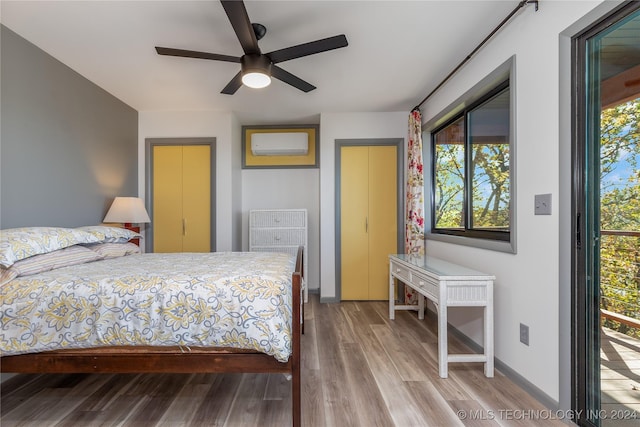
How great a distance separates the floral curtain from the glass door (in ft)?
5.51

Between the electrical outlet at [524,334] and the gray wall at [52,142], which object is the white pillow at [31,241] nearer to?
the gray wall at [52,142]

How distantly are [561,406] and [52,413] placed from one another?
110 inches

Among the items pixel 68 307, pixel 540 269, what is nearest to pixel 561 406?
pixel 540 269

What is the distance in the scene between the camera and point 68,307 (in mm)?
1337

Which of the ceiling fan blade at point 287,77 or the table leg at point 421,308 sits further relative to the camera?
the table leg at point 421,308

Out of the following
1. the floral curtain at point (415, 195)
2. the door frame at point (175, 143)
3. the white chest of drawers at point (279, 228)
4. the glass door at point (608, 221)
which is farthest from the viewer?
the white chest of drawers at point (279, 228)

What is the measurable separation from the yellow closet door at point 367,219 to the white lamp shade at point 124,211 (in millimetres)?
2330

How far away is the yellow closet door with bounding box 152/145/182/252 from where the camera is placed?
3.53m

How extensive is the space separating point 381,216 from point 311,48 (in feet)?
7.61

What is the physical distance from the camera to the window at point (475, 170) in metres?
2.12

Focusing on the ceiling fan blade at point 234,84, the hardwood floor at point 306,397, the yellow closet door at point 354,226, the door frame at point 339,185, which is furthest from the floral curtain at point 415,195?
the ceiling fan blade at point 234,84

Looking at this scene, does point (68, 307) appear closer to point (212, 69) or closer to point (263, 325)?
point (263, 325)

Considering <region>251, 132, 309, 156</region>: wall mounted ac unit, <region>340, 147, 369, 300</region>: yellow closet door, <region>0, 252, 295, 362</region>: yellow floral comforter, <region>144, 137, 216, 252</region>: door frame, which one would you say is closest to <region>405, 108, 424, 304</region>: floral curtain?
<region>340, 147, 369, 300</region>: yellow closet door

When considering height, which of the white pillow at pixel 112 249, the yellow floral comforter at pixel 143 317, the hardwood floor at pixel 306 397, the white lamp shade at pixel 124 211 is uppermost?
the white lamp shade at pixel 124 211
